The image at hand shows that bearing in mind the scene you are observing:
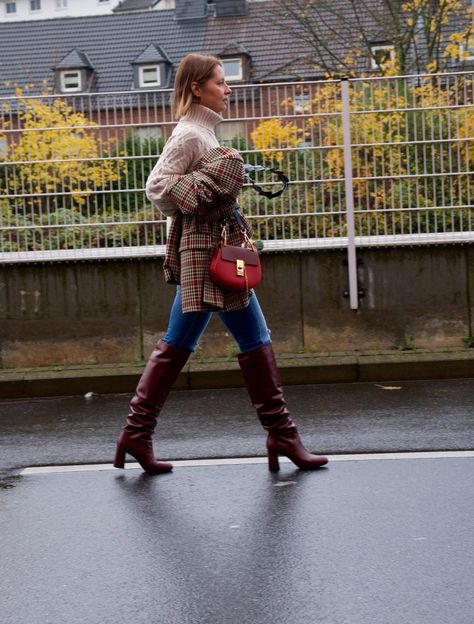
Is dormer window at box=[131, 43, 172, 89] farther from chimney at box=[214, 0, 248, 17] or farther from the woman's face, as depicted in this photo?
the woman's face

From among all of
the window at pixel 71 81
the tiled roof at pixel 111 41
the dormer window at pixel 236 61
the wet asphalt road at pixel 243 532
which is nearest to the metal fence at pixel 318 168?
the wet asphalt road at pixel 243 532

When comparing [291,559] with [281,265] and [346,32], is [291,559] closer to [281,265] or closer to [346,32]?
[281,265]

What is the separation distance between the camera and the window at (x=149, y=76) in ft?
175

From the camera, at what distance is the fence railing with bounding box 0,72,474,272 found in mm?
9023

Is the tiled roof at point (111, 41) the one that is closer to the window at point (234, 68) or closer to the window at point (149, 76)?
the window at point (149, 76)

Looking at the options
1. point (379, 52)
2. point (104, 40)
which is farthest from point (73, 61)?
point (379, 52)

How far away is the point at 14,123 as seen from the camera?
898cm

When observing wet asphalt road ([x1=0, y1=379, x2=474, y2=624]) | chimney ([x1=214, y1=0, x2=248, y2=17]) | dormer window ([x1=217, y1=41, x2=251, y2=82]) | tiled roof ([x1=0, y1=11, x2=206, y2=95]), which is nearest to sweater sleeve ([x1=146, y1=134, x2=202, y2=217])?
wet asphalt road ([x1=0, y1=379, x2=474, y2=624])

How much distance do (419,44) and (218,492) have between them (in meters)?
23.9

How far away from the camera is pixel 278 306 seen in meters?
9.06

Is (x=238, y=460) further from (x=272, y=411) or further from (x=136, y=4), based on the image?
(x=136, y=4)

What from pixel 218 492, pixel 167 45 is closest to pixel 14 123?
pixel 218 492

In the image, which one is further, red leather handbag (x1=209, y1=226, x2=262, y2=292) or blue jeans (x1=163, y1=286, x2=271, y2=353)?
blue jeans (x1=163, y1=286, x2=271, y2=353)

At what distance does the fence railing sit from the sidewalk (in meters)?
0.98
